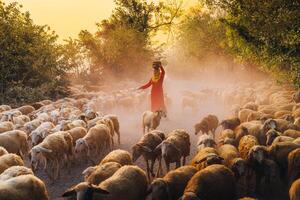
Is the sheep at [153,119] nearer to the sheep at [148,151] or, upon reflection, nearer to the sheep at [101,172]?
the sheep at [148,151]

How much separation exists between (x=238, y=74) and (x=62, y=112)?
41.0m

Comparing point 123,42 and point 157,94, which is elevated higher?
point 123,42

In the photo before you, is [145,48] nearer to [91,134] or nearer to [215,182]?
[91,134]

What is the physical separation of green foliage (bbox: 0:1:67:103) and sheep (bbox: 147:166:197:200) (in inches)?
947

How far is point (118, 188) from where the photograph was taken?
9664 millimetres

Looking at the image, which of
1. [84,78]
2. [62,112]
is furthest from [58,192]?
[84,78]

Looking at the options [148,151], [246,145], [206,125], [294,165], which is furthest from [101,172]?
[206,125]

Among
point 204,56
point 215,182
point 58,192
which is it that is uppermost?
point 204,56

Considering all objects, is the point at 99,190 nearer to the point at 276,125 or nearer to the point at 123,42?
the point at 276,125

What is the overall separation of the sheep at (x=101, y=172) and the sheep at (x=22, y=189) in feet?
4.19

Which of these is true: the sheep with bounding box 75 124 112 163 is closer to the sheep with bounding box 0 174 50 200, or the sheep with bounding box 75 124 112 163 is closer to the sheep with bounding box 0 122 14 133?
the sheep with bounding box 0 122 14 133

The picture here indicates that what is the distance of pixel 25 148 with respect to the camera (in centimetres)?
1608

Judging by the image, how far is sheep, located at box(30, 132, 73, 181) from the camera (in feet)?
44.3

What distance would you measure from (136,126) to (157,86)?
11.7 ft
